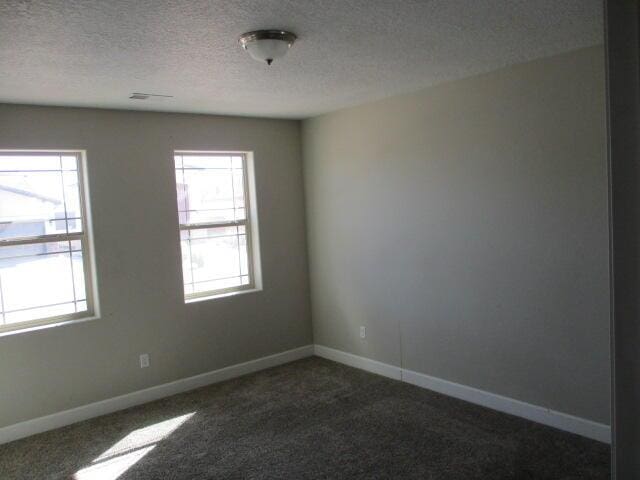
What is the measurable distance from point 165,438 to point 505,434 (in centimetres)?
227

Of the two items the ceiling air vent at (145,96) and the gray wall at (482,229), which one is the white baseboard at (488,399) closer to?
the gray wall at (482,229)

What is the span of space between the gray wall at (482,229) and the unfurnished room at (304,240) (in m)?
0.02

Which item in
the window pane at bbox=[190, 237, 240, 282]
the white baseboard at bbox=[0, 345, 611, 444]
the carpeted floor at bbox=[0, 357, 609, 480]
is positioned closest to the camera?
the carpeted floor at bbox=[0, 357, 609, 480]

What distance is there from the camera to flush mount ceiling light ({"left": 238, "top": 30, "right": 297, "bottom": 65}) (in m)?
2.53

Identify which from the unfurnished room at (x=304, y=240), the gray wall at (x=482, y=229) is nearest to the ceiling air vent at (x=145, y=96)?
the unfurnished room at (x=304, y=240)

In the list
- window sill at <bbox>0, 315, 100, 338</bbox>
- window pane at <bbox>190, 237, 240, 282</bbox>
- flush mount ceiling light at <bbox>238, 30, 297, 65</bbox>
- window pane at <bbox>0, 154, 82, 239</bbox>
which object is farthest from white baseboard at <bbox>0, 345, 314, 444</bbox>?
flush mount ceiling light at <bbox>238, 30, 297, 65</bbox>

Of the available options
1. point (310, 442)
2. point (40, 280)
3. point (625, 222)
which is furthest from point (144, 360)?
point (625, 222)

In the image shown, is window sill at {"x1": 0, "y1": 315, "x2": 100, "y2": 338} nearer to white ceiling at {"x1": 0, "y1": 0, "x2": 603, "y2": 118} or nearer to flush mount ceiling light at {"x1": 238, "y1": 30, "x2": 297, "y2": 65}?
white ceiling at {"x1": 0, "y1": 0, "x2": 603, "y2": 118}

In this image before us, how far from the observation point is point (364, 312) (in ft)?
16.2

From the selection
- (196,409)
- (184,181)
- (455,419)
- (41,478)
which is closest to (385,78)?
(184,181)

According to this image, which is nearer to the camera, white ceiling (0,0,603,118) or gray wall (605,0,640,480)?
gray wall (605,0,640,480)

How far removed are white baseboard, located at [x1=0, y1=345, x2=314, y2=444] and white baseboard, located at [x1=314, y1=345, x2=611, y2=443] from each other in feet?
1.79

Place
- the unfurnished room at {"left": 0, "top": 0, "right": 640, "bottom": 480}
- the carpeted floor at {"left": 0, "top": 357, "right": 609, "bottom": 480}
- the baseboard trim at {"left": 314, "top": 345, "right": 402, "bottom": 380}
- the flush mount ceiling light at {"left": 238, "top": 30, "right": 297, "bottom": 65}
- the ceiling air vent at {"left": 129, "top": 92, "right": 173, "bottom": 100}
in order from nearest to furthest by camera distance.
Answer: the flush mount ceiling light at {"left": 238, "top": 30, "right": 297, "bottom": 65} → the unfurnished room at {"left": 0, "top": 0, "right": 640, "bottom": 480} → the carpeted floor at {"left": 0, "top": 357, "right": 609, "bottom": 480} → the ceiling air vent at {"left": 129, "top": 92, "right": 173, "bottom": 100} → the baseboard trim at {"left": 314, "top": 345, "right": 402, "bottom": 380}

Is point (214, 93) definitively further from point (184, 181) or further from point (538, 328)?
point (538, 328)
